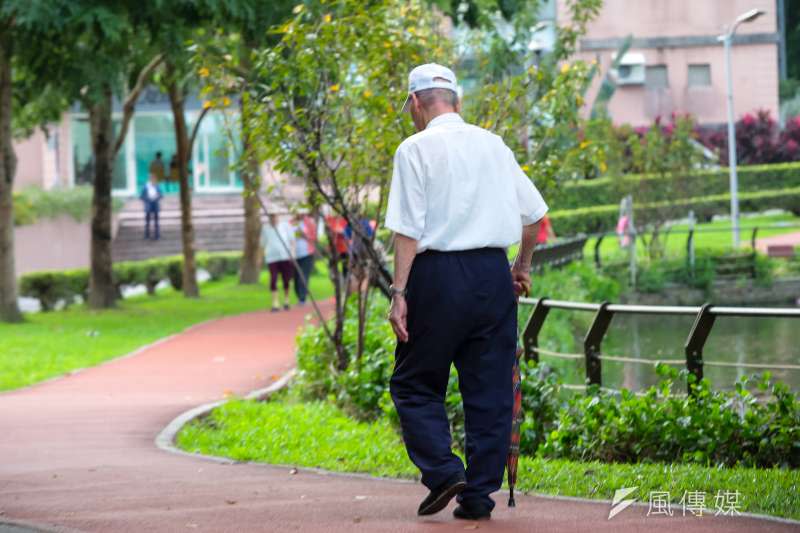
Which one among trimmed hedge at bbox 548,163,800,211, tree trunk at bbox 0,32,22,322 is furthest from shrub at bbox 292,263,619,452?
trimmed hedge at bbox 548,163,800,211

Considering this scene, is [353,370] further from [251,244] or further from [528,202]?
[251,244]

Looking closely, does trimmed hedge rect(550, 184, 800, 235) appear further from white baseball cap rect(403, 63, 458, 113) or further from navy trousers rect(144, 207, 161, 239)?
white baseball cap rect(403, 63, 458, 113)

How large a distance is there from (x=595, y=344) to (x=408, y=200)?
4779 millimetres

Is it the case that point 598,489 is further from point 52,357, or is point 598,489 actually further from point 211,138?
point 211,138

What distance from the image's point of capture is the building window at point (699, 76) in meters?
53.2

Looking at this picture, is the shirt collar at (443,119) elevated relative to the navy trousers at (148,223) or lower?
elevated

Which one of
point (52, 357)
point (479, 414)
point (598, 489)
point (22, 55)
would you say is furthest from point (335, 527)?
point (22, 55)

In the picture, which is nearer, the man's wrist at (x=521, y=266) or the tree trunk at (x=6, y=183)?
the man's wrist at (x=521, y=266)

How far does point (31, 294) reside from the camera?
27422 millimetres

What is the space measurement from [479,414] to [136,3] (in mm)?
13615

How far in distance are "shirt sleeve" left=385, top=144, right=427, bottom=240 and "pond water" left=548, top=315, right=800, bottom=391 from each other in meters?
6.30

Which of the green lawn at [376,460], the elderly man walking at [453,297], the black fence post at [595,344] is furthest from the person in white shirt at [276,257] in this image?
the elderly man walking at [453,297]

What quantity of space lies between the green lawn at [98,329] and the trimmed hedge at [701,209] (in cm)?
1148

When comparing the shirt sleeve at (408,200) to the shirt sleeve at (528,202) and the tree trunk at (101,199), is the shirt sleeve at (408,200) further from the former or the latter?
the tree trunk at (101,199)
